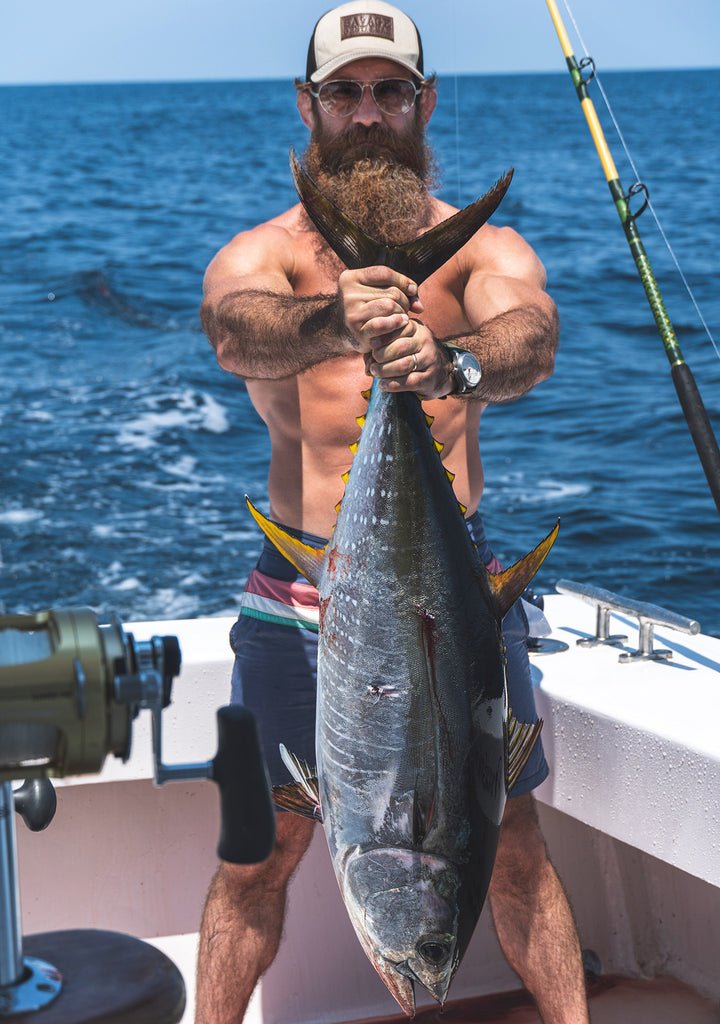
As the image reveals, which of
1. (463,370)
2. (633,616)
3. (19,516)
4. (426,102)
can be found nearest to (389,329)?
(463,370)

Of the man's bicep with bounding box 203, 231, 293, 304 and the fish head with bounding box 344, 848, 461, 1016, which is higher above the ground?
the man's bicep with bounding box 203, 231, 293, 304

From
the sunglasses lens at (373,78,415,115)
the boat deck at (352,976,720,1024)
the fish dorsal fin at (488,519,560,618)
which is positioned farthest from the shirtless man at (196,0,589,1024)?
the fish dorsal fin at (488,519,560,618)

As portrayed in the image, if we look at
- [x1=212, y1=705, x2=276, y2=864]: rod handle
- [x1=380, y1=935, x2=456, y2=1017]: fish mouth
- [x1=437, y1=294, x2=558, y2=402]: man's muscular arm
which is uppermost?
[x1=437, y1=294, x2=558, y2=402]: man's muscular arm

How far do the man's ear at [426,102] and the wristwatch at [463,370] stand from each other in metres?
0.92

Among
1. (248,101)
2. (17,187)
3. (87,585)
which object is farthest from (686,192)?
(248,101)

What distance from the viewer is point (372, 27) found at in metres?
2.14

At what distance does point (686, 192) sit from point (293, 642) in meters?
22.2

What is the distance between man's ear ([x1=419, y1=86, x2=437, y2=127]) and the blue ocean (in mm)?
550

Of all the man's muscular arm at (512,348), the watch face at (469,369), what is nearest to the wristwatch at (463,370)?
the watch face at (469,369)

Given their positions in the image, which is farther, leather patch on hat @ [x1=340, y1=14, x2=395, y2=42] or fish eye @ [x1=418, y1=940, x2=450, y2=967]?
leather patch on hat @ [x1=340, y1=14, x2=395, y2=42]

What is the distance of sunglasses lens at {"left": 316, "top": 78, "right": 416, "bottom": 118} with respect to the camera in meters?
2.17

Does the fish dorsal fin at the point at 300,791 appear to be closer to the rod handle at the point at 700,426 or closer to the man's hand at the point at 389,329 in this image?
the man's hand at the point at 389,329

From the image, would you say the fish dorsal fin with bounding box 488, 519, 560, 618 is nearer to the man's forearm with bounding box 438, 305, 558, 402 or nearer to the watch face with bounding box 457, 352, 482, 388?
the watch face with bounding box 457, 352, 482, 388

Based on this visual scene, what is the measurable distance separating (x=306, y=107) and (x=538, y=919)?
1.68m
